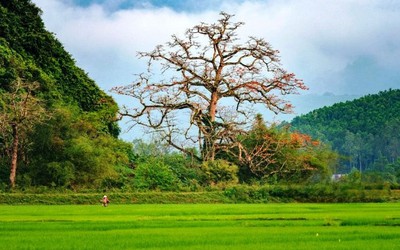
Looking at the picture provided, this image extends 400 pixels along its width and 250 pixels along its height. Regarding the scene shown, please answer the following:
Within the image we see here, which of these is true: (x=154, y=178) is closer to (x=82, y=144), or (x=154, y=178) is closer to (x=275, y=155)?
(x=82, y=144)

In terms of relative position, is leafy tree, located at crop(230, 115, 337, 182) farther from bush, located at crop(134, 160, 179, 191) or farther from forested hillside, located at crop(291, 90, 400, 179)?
forested hillside, located at crop(291, 90, 400, 179)

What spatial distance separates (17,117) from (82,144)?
3.85m

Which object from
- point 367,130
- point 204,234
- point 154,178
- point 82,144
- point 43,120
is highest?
point 367,130

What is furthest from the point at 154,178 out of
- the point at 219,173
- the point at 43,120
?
the point at 43,120

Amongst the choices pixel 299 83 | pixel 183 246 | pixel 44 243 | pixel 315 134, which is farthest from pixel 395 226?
pixel 315 134

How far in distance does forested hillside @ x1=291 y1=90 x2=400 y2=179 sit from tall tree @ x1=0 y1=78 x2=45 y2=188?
64.8 metres

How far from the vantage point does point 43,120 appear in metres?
37.4

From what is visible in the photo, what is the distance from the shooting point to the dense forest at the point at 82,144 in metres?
37.0

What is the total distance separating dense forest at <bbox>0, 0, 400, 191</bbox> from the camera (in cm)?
3703

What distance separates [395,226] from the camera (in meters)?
18.0

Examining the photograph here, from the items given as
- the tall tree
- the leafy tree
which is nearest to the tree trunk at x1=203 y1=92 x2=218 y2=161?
the leafy tree

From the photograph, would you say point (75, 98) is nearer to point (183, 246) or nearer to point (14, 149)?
point (14, 149)

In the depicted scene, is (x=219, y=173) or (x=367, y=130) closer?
(x=219, y=173)

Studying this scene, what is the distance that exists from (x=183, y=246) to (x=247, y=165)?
31177 millimetres
